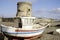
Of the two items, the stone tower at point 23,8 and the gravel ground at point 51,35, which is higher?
the stone tower at point 23,8

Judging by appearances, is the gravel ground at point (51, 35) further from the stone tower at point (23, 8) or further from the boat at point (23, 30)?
the stone tower at point (23, 8)

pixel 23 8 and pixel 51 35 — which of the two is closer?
pixel 23 8

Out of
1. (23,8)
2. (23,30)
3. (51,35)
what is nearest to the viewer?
(23,30)

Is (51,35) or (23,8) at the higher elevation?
(23,8)

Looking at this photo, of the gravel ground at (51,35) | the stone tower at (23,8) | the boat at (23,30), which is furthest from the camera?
the stone tower at (23,8)

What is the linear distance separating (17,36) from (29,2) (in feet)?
15.9

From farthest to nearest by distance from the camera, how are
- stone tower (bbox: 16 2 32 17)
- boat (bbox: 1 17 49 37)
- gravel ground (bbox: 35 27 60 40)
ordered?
stone tower (bbox: 16 2 32 17)
gravel ground (bbox: 35 27 60 40)
boat (bbox: 1 17 49 37)

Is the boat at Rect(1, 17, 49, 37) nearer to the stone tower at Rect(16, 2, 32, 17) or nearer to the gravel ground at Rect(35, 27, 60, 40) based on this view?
the gravel ground at Rect(35, 27, 60, 40)

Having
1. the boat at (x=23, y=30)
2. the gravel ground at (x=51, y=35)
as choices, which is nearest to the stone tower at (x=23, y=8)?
the boat at (x=23, y=30)

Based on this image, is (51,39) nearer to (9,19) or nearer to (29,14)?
(29,14)

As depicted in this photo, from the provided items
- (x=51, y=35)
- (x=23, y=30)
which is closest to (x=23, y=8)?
(x=23, y=30)

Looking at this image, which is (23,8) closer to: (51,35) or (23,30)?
(23,30)

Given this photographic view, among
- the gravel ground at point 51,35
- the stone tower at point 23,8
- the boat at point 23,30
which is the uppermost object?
the stone tower at point 23,8

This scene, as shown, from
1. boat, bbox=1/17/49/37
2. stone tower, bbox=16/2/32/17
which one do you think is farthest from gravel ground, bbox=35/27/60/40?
stone tower, bbox=16/2/32/17
